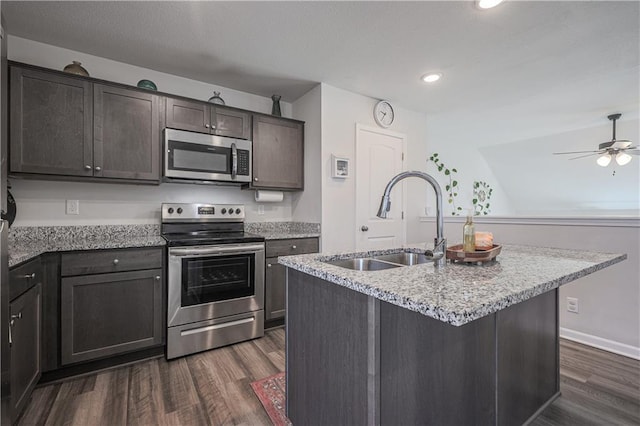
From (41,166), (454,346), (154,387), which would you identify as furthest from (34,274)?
(454,346)

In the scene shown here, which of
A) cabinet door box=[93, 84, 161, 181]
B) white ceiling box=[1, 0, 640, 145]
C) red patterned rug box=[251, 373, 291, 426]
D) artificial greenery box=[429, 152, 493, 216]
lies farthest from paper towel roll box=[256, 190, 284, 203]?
artificial greenery box=[429, 152, 493, 216]

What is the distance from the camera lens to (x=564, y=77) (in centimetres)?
293

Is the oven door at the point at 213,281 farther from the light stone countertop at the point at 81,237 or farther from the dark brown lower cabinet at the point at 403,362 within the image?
the dark brown lower cabinet at the point at 403,362

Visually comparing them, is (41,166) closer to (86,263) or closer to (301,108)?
(86,263)

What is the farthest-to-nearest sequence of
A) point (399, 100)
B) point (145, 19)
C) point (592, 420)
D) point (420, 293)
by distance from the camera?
point (399, 100) < point (145, 19) < point (592, 420) < point (420, 293)

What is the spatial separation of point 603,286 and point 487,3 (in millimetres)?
2432

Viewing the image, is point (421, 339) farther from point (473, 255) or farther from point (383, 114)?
point (383, 114)

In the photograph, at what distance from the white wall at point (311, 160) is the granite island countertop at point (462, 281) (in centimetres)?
169

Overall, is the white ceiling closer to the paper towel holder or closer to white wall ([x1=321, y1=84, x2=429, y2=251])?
white wall ([x1=321, y1=84, x2=429, y2=251])

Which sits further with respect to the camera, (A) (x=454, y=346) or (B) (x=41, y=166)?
(B) (x=41, y=166)

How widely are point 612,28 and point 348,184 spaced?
2.35 meters

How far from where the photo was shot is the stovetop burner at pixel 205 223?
257 cm

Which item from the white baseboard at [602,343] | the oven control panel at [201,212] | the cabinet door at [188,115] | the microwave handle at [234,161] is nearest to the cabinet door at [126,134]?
the cabinet door at [188,115]

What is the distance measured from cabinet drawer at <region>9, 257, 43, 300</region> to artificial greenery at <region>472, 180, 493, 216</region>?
20.4 ft
